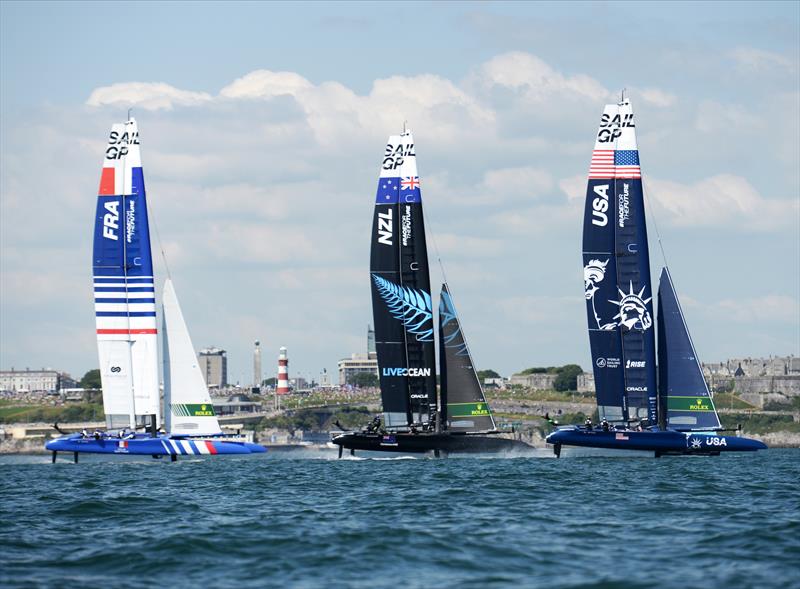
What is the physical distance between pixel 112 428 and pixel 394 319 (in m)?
15.2

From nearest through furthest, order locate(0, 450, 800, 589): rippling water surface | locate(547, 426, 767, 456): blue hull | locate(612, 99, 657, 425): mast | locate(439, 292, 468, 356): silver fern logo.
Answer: locate(0, 450, 800, 589): rippling water surface < locate(547, 426, 767, 456): blue hull < locate(612, 99, 657, 425): mast < locate(439, 292, 468, 356): silver fern logo

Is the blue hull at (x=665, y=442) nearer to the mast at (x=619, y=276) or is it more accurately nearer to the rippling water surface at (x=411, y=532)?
the mast at (x=619, y=276)

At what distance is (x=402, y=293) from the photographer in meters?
69.9

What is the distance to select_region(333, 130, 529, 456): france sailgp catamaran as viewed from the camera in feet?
227

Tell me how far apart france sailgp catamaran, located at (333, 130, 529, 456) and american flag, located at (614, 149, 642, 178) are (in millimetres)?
10227

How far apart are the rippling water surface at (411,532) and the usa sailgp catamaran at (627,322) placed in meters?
14.2

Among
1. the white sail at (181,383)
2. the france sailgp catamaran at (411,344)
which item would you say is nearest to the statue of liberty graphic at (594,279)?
the france sailgp catamaran at (411,344)

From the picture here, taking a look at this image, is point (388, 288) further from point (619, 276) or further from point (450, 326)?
point (619, 276)

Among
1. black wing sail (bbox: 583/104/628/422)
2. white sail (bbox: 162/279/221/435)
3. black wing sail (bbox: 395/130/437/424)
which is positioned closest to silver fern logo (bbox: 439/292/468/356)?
black wing sail (bbox: 395/130/437/424)

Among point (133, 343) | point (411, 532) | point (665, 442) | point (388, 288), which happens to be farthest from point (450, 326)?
point (411, 532)

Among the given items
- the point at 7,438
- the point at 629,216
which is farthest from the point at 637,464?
the point at 7,438

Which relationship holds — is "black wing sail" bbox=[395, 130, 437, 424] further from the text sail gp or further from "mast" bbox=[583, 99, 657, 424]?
"mast" bbox=[583, 99, 657, 424]

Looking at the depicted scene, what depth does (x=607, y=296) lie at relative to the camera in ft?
217

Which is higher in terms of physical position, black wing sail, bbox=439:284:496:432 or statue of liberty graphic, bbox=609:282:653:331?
statue of liberty graphic, bbox=609:282:653:331
